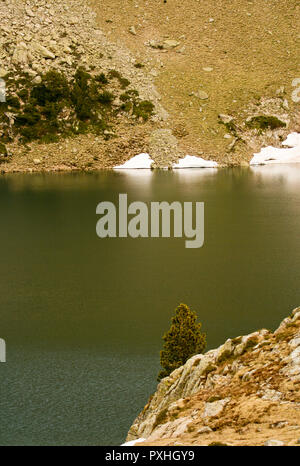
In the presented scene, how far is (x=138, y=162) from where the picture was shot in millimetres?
109312

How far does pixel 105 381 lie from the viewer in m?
25.9

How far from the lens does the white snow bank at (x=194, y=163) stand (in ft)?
355

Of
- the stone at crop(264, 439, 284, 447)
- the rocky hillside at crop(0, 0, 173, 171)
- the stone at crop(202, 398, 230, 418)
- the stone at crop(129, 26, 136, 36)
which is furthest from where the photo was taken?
the stone at crop(129, 26, 136, 36)

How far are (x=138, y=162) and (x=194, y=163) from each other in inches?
456

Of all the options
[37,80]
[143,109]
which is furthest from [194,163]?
[37,80]

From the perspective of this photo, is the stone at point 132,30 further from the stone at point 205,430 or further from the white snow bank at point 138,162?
the stone at point 205,430

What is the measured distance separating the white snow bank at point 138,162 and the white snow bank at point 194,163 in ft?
18.4

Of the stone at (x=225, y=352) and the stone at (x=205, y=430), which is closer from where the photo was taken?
the stone at (x=205, y=430)

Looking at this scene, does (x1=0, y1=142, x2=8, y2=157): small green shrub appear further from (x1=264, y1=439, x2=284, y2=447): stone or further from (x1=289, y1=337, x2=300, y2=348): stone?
(x1=264, y1=439, x2=284, y2=447): stone

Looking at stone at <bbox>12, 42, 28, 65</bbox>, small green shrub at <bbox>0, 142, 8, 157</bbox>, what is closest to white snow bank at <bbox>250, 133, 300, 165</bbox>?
small green shrub at <bbox>0, 142, 8, 157</bbox>

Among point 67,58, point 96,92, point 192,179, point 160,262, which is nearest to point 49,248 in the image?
point 160,262

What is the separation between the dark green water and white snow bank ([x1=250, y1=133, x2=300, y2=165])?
140 ft

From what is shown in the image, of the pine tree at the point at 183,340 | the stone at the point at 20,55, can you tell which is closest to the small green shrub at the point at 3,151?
the stone at the point at 20,55

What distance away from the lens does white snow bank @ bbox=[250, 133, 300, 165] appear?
114 m
